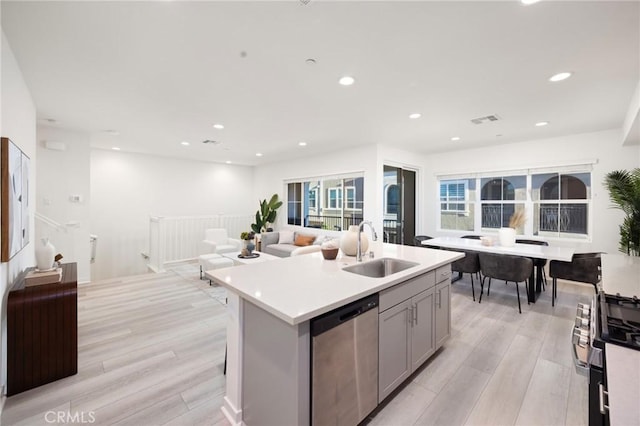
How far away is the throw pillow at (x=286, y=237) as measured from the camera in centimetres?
653

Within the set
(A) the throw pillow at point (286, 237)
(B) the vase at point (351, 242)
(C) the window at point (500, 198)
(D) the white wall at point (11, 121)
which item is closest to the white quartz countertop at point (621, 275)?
(B) the vase at point (351, 242)

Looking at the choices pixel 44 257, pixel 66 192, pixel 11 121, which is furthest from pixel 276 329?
pixel 66 192

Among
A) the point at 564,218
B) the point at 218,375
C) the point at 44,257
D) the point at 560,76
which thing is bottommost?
the point at 218,375

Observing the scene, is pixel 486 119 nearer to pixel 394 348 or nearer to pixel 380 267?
pixel 380 267

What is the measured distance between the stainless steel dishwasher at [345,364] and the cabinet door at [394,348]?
7cm

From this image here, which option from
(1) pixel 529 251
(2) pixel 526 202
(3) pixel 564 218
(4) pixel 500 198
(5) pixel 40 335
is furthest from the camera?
(4) pixel 500 198

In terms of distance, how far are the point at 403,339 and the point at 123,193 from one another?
22.1 feet

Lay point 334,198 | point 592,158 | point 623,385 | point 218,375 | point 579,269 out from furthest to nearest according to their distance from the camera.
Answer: point 334,198 < point 592,158 < point 579,269 < point 218,375 < point 623,385

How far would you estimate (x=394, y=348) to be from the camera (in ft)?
6.09

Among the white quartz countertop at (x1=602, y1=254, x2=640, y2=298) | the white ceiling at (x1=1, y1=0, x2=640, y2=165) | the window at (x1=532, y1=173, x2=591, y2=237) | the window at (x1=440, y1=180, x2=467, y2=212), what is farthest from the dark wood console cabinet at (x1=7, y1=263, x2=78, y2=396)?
the window at (x1=532, y1=173, x2=591, y2=237)

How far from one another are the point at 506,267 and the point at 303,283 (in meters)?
3.15

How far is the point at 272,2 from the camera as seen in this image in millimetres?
1612

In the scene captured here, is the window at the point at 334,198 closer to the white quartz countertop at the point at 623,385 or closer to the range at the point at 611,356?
the range at the point at 611,356

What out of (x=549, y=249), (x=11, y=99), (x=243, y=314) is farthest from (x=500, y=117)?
(x=11, y=99)
